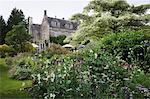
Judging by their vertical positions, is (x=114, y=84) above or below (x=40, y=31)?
above

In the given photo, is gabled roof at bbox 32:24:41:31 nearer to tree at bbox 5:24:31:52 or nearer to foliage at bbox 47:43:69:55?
tree at bbox 5:24:31:52

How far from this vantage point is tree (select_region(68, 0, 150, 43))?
17688 mm

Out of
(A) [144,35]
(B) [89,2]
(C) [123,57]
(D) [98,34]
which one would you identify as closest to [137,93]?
(C) [123,57]

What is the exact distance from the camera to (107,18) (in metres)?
17.4

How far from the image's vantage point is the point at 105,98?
17.4 ft

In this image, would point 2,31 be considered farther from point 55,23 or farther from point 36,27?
point 55,23

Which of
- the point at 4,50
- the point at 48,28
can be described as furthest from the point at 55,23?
the point at 4,50

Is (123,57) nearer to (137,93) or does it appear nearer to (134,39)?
(134,39)

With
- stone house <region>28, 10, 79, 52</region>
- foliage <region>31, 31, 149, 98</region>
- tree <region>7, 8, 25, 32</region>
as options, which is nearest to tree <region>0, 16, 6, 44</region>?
tree <region>7, 8, 25, 32</region>

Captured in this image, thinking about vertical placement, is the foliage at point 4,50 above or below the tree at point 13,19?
below

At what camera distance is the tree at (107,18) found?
58.0 feet

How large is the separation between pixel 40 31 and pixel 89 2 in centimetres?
2692

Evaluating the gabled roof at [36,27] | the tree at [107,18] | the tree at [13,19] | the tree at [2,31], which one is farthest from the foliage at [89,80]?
the gabled roof at [36,27]

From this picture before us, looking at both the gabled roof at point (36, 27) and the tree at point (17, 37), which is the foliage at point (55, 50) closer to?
the tree at point (17, 37)
